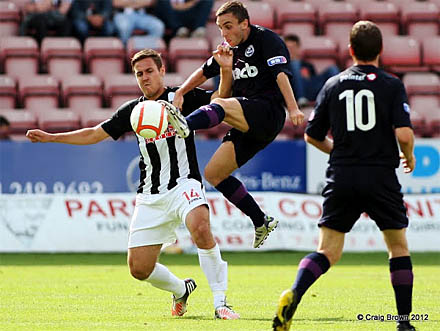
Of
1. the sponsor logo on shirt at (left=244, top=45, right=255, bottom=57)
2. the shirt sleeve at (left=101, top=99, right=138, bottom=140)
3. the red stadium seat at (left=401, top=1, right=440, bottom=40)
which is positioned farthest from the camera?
the red stadium seat at (left=401, top=1, right=440, bottom=40)

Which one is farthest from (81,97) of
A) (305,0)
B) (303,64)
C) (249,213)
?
(249,213)

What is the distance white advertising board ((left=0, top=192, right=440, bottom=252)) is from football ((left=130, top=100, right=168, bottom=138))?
8002 mm

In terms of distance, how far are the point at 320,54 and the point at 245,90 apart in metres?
9.84

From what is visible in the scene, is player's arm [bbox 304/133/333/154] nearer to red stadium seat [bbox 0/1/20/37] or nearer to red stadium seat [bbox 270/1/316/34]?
red stadium seat [bbox 270/1/316/34]

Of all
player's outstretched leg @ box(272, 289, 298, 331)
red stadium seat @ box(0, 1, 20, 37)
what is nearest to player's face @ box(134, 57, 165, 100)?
player's outstretched leg @ box(272, 289, 298, 331)

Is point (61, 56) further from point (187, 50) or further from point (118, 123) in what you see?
point (118, 123)

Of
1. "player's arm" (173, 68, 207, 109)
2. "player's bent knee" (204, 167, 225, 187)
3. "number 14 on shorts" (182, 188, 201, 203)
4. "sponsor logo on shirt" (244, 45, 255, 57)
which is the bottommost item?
"number 14 on shorts" (182, 188, 201, 203)

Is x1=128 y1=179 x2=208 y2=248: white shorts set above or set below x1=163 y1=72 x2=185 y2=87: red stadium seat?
below

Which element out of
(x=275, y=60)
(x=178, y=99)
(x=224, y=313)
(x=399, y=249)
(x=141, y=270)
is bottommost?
(x=224, y=313)

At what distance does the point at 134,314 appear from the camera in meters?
7.85

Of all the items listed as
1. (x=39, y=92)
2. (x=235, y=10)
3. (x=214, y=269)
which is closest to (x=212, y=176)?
(x=214, y=269)

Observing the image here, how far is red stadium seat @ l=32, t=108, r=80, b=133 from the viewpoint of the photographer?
52.5 feet

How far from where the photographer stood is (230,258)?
566 inches

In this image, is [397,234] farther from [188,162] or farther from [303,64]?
[303,64]
